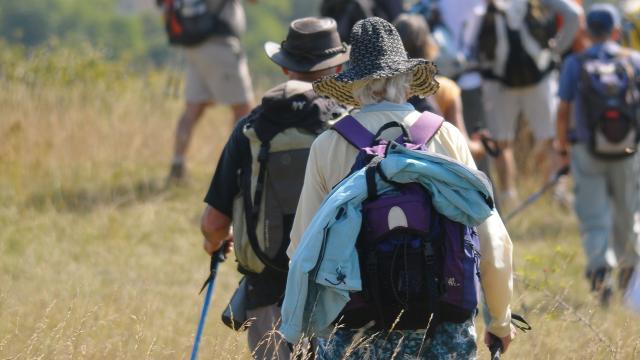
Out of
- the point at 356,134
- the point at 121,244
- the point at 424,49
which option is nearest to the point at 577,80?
the point at 424,49

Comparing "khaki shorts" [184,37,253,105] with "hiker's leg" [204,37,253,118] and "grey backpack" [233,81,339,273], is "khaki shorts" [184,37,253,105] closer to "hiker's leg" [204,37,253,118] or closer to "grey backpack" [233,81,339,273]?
"hiker's leg" [204,37,253,118]

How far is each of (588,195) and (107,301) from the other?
121 inches

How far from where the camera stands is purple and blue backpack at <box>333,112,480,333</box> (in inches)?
155

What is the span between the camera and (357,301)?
13.2 feet

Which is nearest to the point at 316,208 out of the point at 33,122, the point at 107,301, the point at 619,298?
the point at 107,301

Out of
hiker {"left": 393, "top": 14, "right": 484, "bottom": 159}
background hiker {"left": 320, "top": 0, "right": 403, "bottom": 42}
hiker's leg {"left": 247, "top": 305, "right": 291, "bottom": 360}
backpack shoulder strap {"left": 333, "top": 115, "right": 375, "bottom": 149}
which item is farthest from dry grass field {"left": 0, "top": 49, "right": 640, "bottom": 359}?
background hiker {"left": 320, "top": 0, "right": 403, "bottom": 42}

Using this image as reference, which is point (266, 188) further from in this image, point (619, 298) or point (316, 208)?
point (619, 298)

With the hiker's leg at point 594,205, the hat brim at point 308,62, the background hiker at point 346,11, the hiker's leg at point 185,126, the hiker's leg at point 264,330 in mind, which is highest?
the hat brim at point 308,62

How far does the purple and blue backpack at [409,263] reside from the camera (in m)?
3.94

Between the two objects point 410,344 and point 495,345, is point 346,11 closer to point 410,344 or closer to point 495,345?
point 495,345

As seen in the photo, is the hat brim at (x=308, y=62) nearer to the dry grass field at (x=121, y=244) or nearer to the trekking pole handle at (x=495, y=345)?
the dry grass field at (x=121, y=244)

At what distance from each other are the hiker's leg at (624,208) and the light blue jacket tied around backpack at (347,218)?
4.35 meters

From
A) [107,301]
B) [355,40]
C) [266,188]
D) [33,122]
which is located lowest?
[33,122]

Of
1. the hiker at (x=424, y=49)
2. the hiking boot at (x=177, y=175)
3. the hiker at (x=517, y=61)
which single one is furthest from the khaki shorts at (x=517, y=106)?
the hiker at (x=424, y=49)
